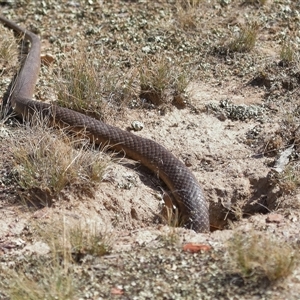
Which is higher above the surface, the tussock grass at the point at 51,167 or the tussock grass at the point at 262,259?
the tussock grass at the point at 262,259

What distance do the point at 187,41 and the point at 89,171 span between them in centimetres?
307

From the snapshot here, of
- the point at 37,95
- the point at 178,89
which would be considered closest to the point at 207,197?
the point at 178,89

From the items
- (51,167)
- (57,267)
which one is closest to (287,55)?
(51,167)

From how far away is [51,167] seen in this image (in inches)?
242

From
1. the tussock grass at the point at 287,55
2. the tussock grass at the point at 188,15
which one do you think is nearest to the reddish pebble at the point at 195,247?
the tussock grass at the point at 287,55

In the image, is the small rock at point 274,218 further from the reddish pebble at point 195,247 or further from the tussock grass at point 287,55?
the tussock grass at point 287,55

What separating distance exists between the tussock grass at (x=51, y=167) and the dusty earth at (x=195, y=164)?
12cm

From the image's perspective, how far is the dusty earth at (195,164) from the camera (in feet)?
15.9

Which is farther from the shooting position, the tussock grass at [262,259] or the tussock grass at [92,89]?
the tussock grass at [92,89]

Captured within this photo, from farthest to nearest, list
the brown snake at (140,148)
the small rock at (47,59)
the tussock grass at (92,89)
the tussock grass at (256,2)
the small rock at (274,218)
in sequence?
the tussock grass at (256,2) < the small rock at (47,59) < the tussock grass at (92,89) < the brown snake at (140,148) < the small rock at (274,218)

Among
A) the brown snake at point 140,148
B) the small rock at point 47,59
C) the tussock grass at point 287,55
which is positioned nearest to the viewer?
the brown snake at point 140,148

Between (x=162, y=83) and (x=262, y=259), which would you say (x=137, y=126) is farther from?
(x=262, y=259)

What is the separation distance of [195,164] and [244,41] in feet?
7.12

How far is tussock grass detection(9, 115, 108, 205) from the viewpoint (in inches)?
242
